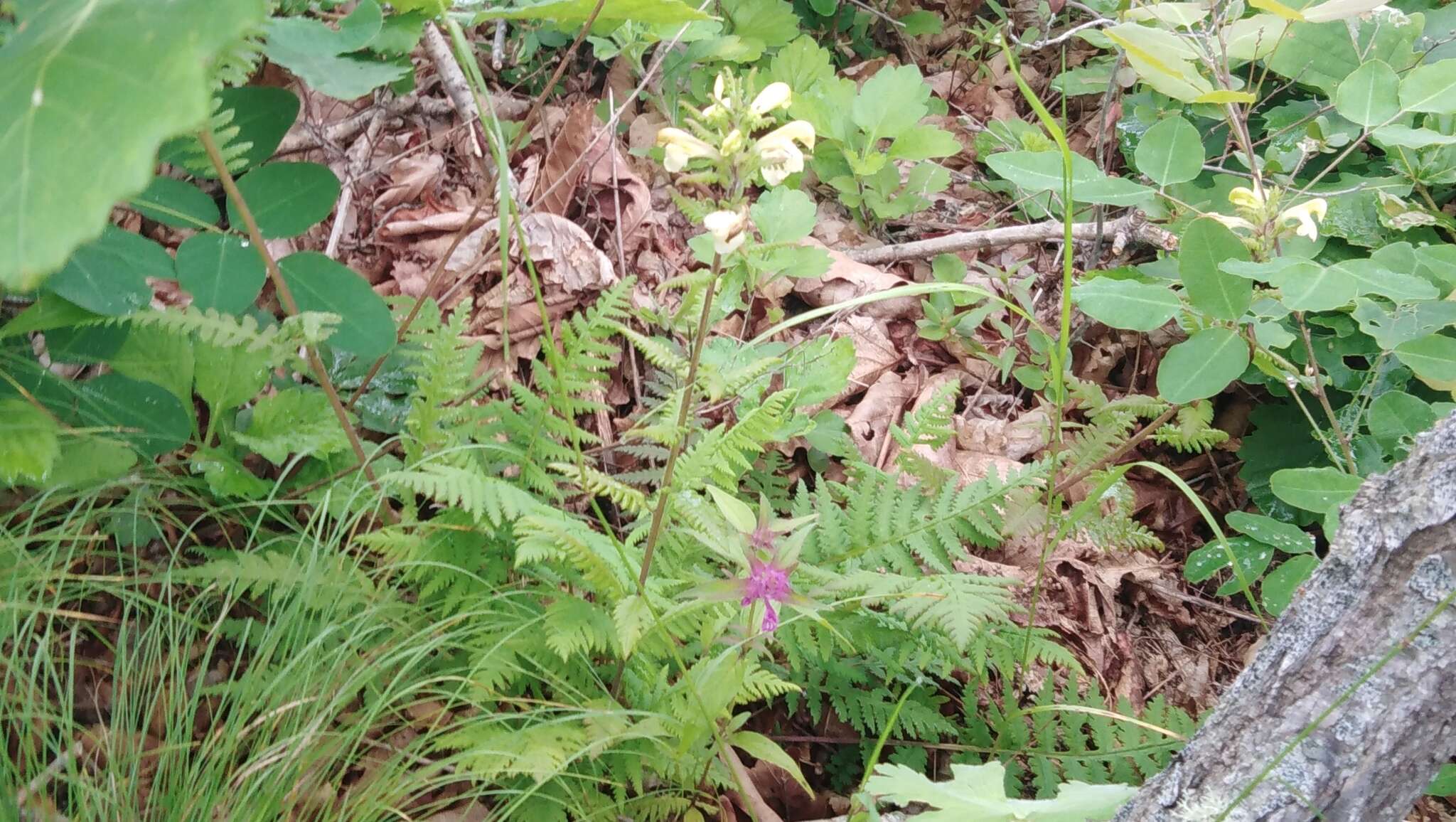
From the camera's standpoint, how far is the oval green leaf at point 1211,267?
1.49 metres

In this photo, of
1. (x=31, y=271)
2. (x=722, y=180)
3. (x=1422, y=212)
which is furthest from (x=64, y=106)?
(x=1422, y=212)

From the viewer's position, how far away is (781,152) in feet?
3.73

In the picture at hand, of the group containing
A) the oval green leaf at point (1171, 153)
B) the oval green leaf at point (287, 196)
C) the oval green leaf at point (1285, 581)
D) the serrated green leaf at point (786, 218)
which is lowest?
the oval green leaf at point (1285, 581)

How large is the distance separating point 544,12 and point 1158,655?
6.51 feet

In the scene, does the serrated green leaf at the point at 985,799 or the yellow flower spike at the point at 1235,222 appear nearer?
the serrated green leaf at the point at 985,799

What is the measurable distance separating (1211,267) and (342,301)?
1.57 m

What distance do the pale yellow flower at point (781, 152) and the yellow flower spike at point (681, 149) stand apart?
64mm

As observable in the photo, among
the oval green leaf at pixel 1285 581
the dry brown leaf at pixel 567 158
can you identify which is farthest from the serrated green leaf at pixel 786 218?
the oval green leaf at pixel 1285 581

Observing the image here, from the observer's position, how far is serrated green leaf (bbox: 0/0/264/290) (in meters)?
0.56

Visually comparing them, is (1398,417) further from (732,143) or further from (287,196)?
(287,196)

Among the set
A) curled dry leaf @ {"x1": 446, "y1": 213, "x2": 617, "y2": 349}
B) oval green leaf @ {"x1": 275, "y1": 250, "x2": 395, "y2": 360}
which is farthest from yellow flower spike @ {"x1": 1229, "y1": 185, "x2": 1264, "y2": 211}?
oval green leaf @ {"x1": 275, "y1": 250, "x2": 395, "y2": 360}

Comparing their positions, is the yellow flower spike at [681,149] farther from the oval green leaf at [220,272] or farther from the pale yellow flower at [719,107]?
the oval green leaf at [220,272]

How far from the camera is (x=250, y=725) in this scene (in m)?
1.26

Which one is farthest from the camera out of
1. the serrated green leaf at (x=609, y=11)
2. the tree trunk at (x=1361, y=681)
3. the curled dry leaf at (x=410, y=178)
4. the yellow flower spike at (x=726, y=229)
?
the curled dry leaf at (x=410, y=178)
